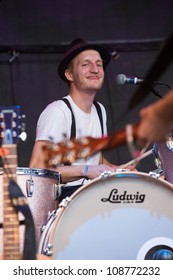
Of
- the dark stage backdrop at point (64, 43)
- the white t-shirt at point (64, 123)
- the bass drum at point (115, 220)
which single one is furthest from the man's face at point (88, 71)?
the bass drum at point (115, 220)

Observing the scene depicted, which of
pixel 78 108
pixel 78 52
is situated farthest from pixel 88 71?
pixel 78 108

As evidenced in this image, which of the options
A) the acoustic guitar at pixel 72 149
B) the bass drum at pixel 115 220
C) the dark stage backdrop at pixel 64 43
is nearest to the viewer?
the acoustic guitar at pixel 72 149

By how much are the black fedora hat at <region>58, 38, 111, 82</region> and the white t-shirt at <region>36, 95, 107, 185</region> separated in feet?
0.90

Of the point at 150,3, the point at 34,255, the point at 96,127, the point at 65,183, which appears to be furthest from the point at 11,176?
the point at 150,3

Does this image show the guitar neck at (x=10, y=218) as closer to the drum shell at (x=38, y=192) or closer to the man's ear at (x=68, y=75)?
the drum shell at (x=38, y=192)

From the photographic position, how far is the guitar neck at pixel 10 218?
11.3ft

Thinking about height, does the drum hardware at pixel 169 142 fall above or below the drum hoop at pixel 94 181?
above

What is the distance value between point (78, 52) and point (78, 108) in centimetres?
40

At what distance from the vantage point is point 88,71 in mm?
4973

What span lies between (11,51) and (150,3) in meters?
1.13

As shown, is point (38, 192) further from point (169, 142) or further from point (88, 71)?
point (88, 71)

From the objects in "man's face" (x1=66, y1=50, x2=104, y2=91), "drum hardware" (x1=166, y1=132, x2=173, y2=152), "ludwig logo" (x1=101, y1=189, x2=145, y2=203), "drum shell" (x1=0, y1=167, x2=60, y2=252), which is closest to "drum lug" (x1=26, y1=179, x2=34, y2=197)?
"drum shell" (x1=0, y1=167, x2=60, y2=252)

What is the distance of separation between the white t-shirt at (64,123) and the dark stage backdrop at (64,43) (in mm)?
458
